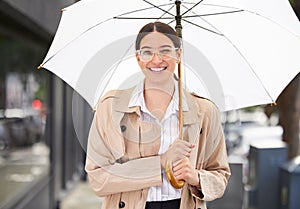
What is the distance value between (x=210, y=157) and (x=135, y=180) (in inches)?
14.5

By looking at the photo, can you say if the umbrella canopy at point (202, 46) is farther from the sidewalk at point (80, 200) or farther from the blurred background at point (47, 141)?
the sidewalk at point (80, 200)

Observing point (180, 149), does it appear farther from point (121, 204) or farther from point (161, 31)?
point (161, 31)

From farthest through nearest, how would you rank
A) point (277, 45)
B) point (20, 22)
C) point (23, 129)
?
point (23, 129), point (20, 22), point (277, 45)

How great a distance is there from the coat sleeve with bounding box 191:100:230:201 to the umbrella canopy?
18 cm

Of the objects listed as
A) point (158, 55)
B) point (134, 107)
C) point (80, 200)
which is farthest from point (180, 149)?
point (80, 200)

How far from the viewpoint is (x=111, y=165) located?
215cm

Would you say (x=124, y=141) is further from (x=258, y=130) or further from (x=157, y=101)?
(x=258, y=130)

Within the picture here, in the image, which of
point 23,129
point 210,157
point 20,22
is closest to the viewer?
point 210,157

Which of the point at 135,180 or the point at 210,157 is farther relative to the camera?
the point at 210,157

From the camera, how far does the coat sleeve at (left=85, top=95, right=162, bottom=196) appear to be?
213 centimetres

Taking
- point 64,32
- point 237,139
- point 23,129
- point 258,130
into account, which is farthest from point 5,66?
point 258,130

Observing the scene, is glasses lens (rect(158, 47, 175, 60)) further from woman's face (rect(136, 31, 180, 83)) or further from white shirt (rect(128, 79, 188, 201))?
white shirt (rect(128, 79, 188, 201))

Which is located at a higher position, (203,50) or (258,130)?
(203,50)

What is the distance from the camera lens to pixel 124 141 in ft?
7.07
